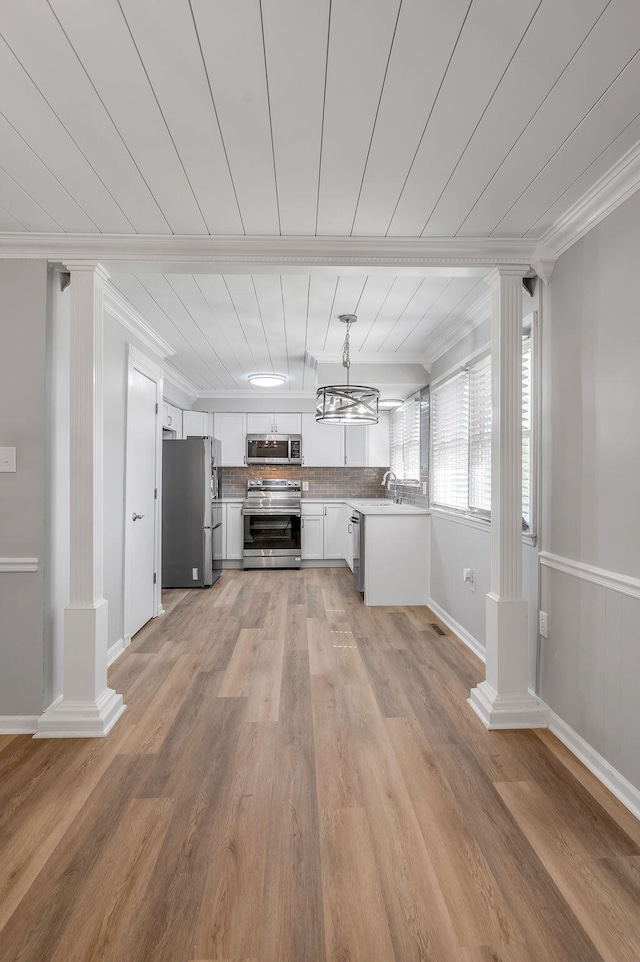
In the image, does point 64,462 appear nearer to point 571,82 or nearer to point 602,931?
point 571,82

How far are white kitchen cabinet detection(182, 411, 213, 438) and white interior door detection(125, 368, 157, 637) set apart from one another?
2.07 meters

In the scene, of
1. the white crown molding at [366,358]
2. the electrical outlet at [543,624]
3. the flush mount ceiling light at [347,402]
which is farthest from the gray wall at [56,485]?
the electrical outlet at [543,624]

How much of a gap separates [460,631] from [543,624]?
1.26 m

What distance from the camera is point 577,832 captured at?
1650 mm

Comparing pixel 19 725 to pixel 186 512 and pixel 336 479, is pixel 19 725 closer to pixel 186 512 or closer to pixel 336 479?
pixel 186 512

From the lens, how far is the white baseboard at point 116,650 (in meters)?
3.15

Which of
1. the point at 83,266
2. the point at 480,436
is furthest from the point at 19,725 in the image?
the point at 480,436

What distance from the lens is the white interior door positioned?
351 cm

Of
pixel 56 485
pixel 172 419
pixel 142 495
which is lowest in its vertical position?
pixel 142 495

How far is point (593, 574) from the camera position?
2018mm

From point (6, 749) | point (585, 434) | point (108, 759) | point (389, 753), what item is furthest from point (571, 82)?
point (6, 749)

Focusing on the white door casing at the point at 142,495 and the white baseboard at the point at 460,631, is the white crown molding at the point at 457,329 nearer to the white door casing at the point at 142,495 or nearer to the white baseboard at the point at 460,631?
the white baseboard at the point at 460,631

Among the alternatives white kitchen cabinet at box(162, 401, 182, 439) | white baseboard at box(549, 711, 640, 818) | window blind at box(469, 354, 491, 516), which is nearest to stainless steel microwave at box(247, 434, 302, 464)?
white kitchen cabinet at box(162, 401, 182, 439)

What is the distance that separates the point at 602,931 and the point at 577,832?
1.25 ft
